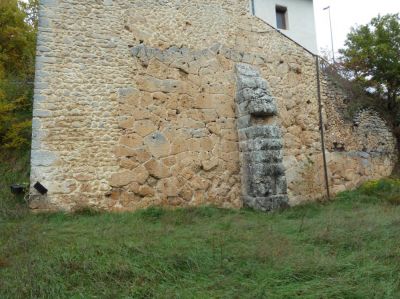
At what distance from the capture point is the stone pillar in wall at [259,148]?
7.02 metres

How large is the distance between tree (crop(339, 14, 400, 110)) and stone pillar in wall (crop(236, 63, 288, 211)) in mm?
5693

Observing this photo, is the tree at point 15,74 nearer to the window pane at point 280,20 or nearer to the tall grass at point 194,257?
the tall grass at point 194,257

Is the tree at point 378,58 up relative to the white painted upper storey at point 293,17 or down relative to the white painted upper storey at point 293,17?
down

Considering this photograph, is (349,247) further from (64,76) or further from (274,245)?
(64,76)

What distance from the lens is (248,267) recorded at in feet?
11.8

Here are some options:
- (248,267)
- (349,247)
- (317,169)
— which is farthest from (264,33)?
(248,267)

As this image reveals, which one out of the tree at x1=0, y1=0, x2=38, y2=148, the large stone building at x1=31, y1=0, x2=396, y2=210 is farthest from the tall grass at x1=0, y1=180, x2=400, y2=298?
the tree at x1=0, y1=0, x2=38, y2=148

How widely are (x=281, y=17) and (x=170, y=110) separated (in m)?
11.0

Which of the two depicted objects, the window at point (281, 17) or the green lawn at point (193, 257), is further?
the window at point (281, 17)

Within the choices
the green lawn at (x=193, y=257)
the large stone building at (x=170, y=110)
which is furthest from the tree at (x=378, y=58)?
the green lawn at (x=193, y=257)

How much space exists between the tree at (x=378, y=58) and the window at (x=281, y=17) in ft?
13.1

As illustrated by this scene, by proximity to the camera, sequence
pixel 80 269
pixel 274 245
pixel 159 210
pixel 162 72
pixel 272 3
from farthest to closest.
A: pixel 272 3, pixel 162 72, pixel 159 210, pixel 274 245, pixel 80 269

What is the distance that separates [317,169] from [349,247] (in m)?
4.60

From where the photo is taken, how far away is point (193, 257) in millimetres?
3793
